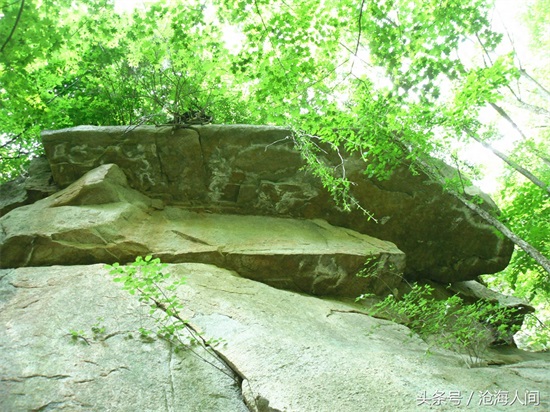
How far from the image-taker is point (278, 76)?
673 cm

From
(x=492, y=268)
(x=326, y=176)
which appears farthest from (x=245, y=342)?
(x=492, y=268)

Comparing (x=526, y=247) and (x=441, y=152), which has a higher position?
(x=441, y=152)

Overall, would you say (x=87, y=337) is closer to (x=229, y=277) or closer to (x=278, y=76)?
(x=229, y=277)

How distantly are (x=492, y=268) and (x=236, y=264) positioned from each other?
7161 millimetres

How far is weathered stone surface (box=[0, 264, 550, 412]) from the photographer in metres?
3.86

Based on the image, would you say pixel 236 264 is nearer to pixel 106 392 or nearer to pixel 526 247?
pixel 106 392

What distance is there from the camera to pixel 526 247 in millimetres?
7559

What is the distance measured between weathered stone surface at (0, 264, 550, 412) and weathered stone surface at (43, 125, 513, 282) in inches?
124

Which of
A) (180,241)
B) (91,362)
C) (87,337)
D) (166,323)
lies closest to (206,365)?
(166,323)

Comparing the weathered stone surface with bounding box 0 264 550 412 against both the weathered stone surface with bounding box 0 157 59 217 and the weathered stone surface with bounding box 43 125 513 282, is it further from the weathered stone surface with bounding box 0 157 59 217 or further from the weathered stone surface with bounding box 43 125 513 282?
the weathered stone surface with bounding box 43 125 513 282

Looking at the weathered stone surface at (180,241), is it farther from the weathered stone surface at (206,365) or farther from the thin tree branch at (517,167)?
the thin tree branch at (517,167)

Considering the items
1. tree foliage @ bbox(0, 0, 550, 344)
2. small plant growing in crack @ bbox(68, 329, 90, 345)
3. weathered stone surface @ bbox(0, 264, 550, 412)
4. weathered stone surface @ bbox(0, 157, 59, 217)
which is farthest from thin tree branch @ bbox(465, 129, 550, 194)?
weathered stone surface @ bbox(0, 157, 59, 217)

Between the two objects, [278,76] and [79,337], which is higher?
[278,76]

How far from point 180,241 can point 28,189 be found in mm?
3844
